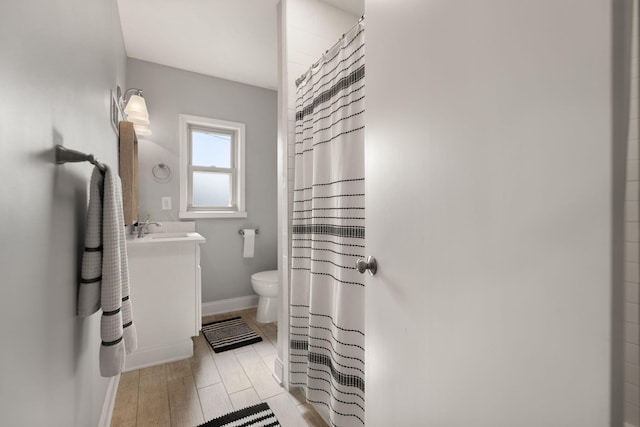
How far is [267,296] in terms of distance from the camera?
105 inches

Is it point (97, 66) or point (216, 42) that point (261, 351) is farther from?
point (216, 42)

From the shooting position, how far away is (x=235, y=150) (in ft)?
10.3

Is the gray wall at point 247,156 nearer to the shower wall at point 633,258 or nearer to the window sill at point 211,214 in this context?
the window sill at point 211,214

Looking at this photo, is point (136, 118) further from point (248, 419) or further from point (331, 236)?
point (248, 419)

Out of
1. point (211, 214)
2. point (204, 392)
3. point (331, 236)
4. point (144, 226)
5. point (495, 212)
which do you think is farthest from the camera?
point (211, 214)

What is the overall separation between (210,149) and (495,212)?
3.04m

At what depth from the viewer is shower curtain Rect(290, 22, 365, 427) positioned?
121cm

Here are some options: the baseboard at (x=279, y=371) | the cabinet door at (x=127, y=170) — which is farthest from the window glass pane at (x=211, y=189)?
the baseboard at (x=279, y=371)

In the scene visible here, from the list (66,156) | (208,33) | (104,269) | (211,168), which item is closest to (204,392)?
(104,269)

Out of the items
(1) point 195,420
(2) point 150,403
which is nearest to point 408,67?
(1) point 195,420

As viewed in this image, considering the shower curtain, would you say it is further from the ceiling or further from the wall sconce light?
the wall sconce light

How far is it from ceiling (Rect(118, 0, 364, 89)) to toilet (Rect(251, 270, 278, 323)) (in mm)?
2099

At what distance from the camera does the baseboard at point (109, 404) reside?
1348mm

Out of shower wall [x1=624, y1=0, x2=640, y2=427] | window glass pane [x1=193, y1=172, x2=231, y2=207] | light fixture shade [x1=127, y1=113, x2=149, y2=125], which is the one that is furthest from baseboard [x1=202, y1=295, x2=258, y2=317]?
shower wall [x1=624, y1=0, x2=640, y2=427]
